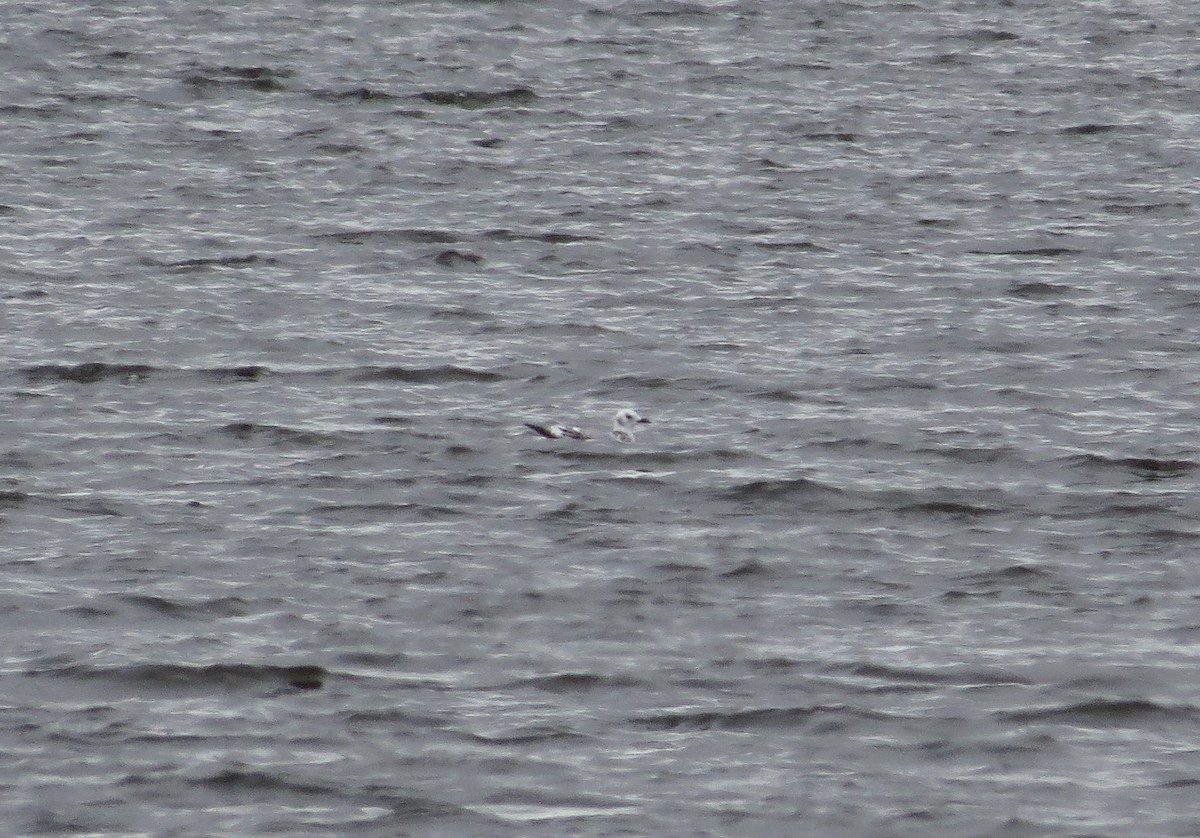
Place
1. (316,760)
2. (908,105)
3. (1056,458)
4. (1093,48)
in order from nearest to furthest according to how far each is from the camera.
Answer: (316,760) < (1056,458) < (908,105) < (1093,48)

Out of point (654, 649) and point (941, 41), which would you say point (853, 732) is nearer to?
point (654, 649)

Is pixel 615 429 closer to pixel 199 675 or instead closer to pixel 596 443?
pixel 596 443

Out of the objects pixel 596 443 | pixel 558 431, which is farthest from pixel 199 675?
pixel 596 443

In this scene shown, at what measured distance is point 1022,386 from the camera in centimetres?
1584

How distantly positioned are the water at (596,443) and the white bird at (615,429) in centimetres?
8

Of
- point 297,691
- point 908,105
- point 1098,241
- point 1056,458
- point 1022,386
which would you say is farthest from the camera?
point 908,105

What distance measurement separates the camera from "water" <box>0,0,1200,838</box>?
10.3 m

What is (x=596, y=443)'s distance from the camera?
14.6 metres

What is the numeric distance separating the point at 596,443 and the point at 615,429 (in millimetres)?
150

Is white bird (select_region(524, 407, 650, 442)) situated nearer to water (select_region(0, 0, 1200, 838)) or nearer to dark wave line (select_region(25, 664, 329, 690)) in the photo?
water (select_region(0, 0, 1200, 838))

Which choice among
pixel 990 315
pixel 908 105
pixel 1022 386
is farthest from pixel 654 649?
pixel 908 105

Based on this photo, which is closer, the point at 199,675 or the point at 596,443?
the point at 199,675

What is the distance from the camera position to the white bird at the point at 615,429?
14.5 meters

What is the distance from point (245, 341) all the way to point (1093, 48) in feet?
46.0
